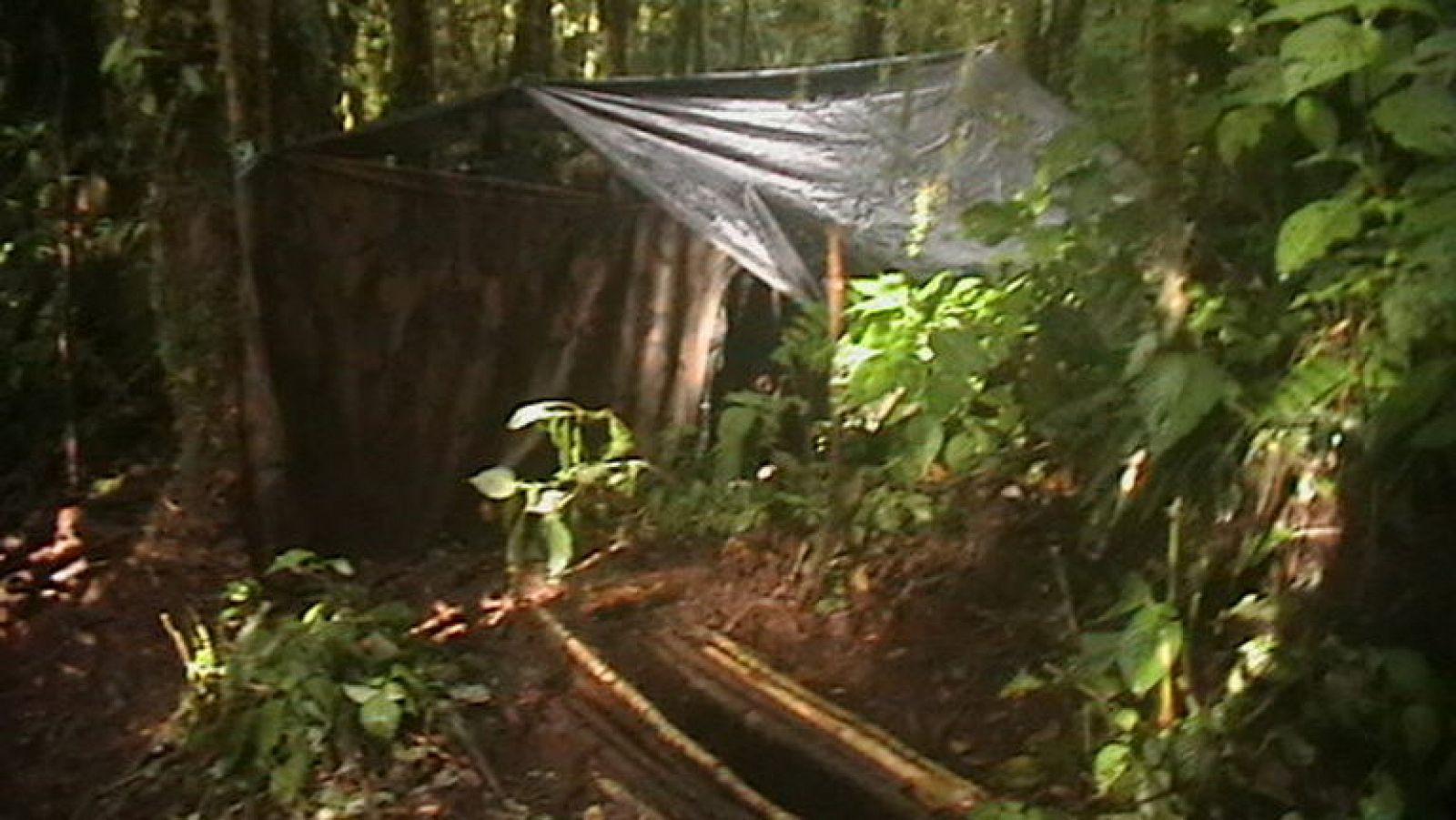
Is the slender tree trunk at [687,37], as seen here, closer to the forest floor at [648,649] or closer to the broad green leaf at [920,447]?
the forest floor at [648,649]

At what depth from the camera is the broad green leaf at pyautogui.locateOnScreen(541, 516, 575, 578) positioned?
5.27m

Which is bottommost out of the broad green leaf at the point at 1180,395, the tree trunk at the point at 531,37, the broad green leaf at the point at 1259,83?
the broad green leaf at the point at 1180,395

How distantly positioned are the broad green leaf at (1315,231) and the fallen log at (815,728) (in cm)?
147

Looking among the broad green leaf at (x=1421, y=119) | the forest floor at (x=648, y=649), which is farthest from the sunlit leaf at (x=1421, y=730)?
the broad green leaf at (x=1421, y=119)

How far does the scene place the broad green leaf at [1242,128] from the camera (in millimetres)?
3072

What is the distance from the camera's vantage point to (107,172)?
6.96 metres

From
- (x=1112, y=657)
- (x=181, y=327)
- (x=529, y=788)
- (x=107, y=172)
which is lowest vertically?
(x=529, y=788)

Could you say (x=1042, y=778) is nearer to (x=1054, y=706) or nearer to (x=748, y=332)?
(x=1054, y=706)

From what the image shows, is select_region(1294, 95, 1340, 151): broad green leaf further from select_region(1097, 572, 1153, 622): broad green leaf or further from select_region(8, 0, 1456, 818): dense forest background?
select_region(1097, 572, 1153, 622): broad green leaf

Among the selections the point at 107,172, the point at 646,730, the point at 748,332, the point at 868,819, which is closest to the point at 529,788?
the point at 646,730

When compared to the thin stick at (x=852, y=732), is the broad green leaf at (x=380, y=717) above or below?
below

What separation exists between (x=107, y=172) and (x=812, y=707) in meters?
4.90

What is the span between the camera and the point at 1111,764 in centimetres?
324

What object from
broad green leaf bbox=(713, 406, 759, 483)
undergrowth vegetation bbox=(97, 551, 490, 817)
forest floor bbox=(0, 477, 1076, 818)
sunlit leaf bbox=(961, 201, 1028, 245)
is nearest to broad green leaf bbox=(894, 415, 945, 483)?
forest floor bbox=(0, 477, 1076, 818)
